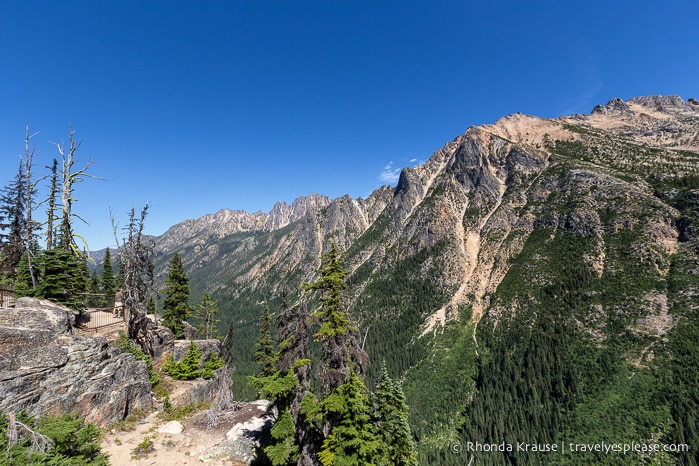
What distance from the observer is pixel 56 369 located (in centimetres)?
1731

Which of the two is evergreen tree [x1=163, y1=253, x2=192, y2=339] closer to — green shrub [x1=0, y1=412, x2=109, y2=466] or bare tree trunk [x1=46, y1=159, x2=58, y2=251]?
bare tree trunk [x1=46, y1=159, x2=58, y2=251]

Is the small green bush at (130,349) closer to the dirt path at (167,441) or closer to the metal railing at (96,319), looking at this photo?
the metal railing at (96,319)

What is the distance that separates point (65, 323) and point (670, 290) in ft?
564

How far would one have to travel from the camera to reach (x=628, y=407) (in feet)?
302

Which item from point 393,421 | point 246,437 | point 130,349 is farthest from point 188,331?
point 393,421

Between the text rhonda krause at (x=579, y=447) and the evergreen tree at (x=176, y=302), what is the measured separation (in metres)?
105

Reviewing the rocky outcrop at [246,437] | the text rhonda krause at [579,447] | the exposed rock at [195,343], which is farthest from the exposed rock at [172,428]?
the text rhonda krause at [579,447]

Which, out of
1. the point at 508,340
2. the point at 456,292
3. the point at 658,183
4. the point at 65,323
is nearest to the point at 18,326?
the point at 65,323

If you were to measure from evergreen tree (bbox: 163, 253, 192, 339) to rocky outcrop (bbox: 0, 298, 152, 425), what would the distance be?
71.1ft

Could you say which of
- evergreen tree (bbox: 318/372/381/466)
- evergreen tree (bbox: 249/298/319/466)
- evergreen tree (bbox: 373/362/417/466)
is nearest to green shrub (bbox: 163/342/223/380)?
evergreen tree (bbox: 249/298/319/466)

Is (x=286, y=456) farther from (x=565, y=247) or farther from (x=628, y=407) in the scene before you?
(x=565, y=247)

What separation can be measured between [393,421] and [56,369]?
23627 millimetres

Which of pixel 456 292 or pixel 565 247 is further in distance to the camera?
pixel 456 292

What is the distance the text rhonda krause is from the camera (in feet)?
270
